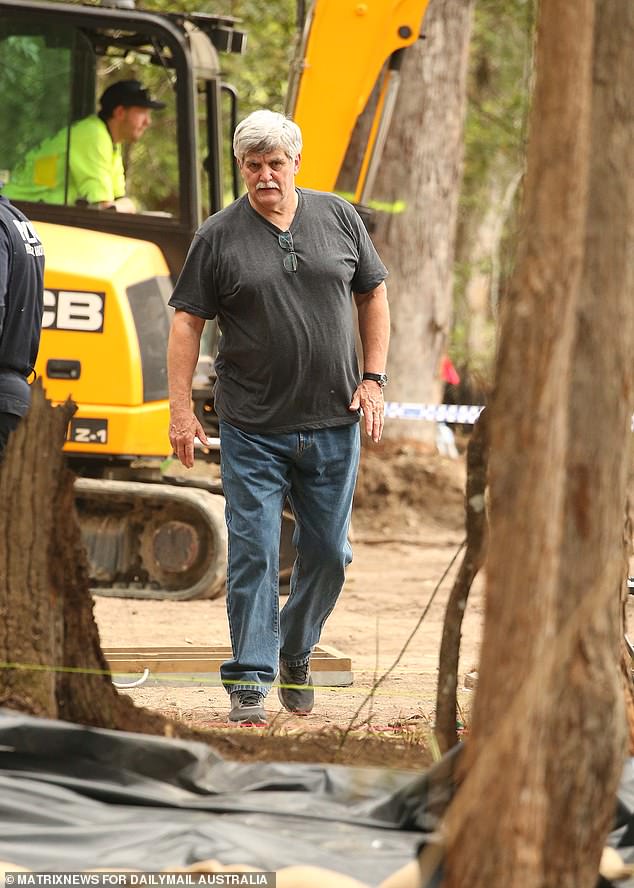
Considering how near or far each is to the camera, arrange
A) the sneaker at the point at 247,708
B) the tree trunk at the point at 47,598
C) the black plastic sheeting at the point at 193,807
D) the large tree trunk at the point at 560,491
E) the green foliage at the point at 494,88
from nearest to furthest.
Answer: the large tree trunk at the point at 560,491 → the black plastic sheeting at the point at 193,807 → the tree trunk at the point at 47,598 → the sneaker at the point at 247,708 → the green foliage at the point at 494,88

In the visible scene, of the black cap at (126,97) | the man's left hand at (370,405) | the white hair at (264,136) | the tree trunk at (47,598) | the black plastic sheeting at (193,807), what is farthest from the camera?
the black cap at (126,97)

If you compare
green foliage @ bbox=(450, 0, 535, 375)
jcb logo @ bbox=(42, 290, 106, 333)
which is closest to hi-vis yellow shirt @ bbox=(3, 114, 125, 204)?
jcb logo @ bbox=(42, 290, 106, 333)

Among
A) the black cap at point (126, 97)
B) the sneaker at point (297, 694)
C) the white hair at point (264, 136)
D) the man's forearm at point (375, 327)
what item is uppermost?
the black cap at point (126, 97)

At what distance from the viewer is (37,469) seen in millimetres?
4184

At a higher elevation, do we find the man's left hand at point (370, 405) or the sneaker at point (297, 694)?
the man's left hand at point (370, 405)

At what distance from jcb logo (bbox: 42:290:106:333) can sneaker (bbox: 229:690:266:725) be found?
3.44 m

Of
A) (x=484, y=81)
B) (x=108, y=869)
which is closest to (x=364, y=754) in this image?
(x=108, y=869)

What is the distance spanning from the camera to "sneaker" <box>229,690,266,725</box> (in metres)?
5.13

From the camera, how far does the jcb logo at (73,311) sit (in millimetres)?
8141

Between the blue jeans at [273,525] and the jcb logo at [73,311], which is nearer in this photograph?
the blue jeans at [273,525]

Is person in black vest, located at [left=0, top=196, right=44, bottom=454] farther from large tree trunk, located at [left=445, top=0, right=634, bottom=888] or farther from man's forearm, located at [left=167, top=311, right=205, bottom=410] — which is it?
large tree trunk, located at [left=445, top=0, right=634, bottom=888]

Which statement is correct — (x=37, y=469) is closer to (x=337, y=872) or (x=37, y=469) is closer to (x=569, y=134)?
(x=337, y=872)

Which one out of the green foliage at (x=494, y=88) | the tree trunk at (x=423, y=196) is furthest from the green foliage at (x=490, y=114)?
the tree trunk at (x=423, y=196)

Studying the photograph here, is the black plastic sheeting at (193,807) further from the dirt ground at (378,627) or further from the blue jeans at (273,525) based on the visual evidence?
the blue jeans at (273,525)
